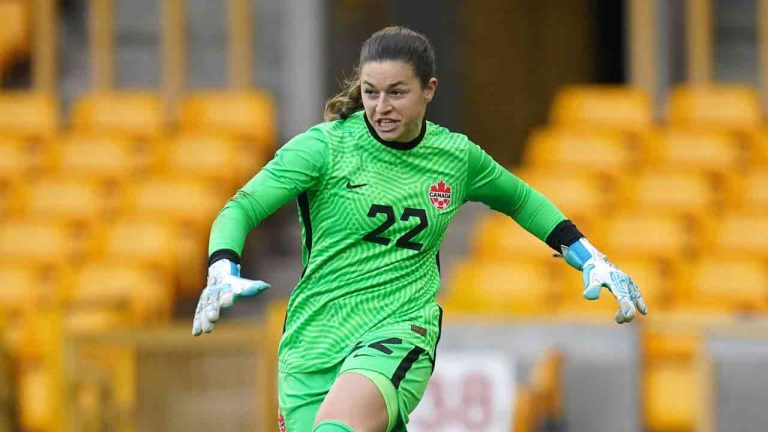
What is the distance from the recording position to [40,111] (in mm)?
13266

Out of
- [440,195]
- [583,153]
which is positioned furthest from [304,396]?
[583,153]

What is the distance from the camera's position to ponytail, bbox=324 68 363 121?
16.6 feet

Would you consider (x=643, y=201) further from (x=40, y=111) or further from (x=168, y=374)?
(x=40, y=111)

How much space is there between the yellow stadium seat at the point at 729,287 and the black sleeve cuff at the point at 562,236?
526 centimetres

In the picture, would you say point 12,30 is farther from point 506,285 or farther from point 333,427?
point 333,427

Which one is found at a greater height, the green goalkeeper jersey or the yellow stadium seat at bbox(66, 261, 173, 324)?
the green goalkeeper jersey

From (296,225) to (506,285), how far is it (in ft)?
9.84

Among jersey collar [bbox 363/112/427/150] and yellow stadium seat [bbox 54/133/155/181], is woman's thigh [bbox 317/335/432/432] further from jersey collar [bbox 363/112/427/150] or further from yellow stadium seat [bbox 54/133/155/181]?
yellow stadium seat [bbox 54/133/155/181]

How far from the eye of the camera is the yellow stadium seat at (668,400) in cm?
960

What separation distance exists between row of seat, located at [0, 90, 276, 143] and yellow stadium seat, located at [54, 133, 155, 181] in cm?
19

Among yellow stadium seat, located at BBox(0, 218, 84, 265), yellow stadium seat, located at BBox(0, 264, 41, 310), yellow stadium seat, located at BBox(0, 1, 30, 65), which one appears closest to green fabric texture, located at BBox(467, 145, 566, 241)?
yellow stadium seat, located at BBox(0, 264, 41, 310)

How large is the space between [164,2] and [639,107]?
419 cm

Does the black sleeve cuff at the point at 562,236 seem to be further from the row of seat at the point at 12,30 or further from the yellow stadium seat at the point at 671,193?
the row of seat at the point at 12,30

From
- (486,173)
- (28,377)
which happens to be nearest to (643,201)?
(28,377)
